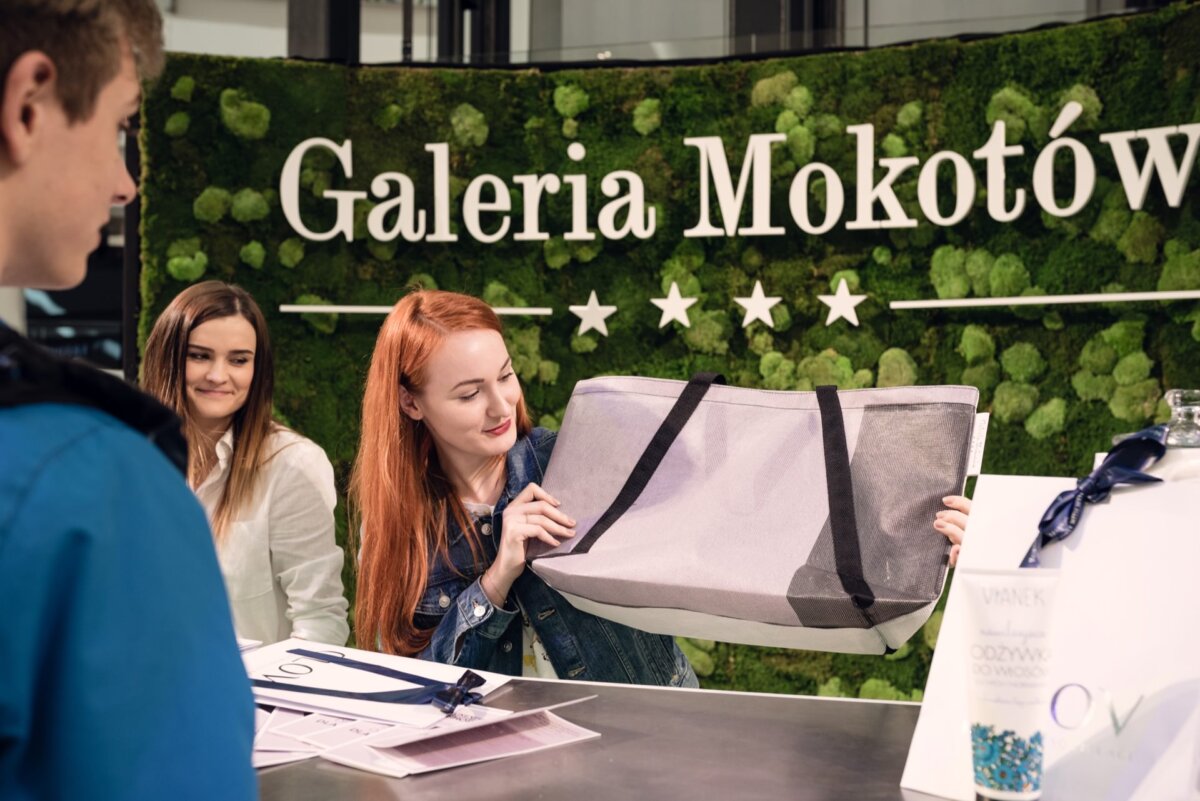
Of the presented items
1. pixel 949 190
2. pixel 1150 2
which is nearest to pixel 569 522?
pixel 949 190

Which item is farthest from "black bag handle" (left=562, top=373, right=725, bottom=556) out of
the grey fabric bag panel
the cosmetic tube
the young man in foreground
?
the young man in foreground

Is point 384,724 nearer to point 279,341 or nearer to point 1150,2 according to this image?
point 279,341

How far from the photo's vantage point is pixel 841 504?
174 cm

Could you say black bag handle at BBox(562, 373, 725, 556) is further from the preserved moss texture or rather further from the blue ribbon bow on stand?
the preserved moss texture

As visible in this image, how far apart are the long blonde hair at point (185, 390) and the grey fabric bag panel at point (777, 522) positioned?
911mm

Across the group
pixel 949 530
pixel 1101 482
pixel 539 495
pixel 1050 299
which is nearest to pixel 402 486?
pixel 539 495

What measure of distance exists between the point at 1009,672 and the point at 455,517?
1416mm

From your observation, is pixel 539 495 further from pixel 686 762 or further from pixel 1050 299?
pixel 1050 299

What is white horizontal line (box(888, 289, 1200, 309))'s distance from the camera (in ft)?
9.48

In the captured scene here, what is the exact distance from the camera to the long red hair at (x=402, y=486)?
2104mm

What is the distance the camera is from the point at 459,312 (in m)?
2.19

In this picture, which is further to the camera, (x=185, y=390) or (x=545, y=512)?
(x=185, y=390)

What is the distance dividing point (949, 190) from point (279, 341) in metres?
1.98

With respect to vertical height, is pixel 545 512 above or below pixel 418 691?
above
